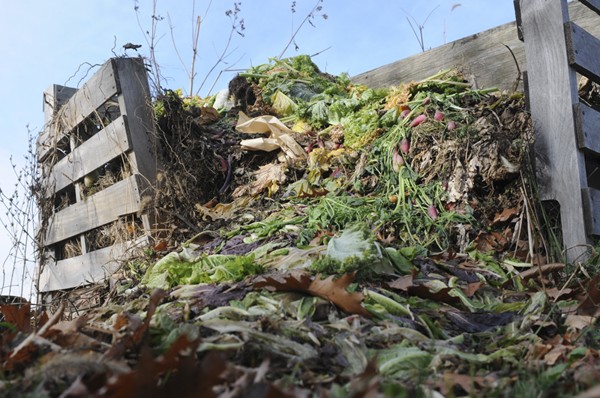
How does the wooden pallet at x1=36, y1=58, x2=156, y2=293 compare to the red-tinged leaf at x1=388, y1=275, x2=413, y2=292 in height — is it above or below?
above

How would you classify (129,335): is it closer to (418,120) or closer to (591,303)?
(591,303)

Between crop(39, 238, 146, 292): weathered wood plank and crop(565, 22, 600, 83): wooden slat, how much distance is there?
379cm

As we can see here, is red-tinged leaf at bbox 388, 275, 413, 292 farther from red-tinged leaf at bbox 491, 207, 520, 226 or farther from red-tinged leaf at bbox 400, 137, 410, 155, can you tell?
red-tinged leaf at bbox 400, 137, 410, 155

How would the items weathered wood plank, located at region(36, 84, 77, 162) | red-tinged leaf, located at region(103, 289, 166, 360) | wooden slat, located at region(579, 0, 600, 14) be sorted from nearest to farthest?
1. red-tinged leaf, located at region(103, 289, 166, 360)
2. wooden slat, located at region(579, 0, 600, 14)
3. weathered wood plank, located at region(36, 84, 77, 162)

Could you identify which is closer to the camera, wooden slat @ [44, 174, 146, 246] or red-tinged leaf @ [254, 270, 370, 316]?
red-tinged leaf @ [254, 270, 370, 316]

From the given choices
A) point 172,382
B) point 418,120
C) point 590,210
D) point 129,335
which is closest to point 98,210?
point 418,120

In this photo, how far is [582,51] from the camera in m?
4.46

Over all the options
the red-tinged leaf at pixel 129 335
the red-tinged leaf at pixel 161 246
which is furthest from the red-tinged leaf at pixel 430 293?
the red-tinged leaf at pixel 161 246

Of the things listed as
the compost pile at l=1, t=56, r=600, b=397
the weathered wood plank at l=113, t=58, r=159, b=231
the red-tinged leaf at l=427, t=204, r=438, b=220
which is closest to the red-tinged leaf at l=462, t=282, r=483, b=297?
the compost pile at l=1, t=56, r=600, b=397

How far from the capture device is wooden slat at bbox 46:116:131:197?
5.96 m

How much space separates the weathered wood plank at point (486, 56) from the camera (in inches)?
244

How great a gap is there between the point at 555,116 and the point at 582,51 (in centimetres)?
54

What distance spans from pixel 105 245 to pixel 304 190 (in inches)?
103

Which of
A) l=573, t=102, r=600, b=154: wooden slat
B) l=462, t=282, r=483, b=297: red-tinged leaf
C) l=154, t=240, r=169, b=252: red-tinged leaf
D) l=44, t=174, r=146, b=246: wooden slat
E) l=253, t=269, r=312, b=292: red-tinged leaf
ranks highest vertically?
l=44, t=174, r=146, b=246: wooden slat
